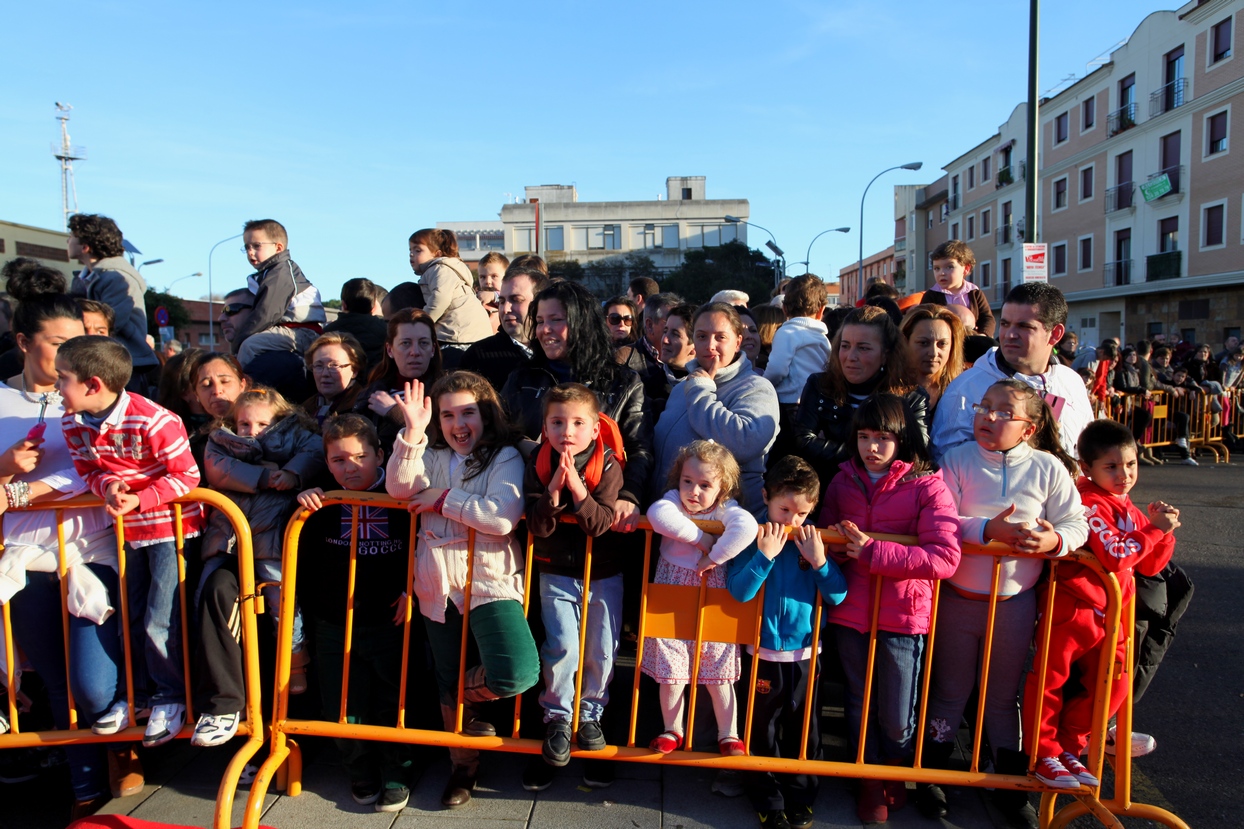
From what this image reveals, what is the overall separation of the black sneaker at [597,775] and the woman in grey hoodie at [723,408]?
4.00 feet

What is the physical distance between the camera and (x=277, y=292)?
515cm

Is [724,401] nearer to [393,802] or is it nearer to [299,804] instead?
[393,802]

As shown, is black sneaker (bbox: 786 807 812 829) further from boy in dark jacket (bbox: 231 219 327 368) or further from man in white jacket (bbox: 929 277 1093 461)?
boy in dark jacket (bbox: 231 219 327 368)

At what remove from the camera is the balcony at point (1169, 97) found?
28.1 metres

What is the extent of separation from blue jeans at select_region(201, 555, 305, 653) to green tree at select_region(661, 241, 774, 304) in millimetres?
50065

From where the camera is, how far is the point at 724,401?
3.52m

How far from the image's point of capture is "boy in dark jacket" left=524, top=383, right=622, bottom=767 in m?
2.95

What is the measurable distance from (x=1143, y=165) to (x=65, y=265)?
54.0 metres

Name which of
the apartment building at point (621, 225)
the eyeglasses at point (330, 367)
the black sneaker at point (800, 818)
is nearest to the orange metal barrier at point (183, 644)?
the eyeglasses at point (330, 367)

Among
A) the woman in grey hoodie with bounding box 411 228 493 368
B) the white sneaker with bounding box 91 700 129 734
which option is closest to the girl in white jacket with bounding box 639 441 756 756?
the white sneaker with bounding box 91 700 129 734

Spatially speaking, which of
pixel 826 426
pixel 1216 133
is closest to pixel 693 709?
pixel 826 426

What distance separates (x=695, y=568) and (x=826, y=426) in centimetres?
103

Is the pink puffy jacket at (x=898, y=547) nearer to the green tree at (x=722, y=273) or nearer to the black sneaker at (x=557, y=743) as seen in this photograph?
the black sneaker at (x=557, y=743)

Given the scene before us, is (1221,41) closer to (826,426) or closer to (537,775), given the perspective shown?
(826,426)
